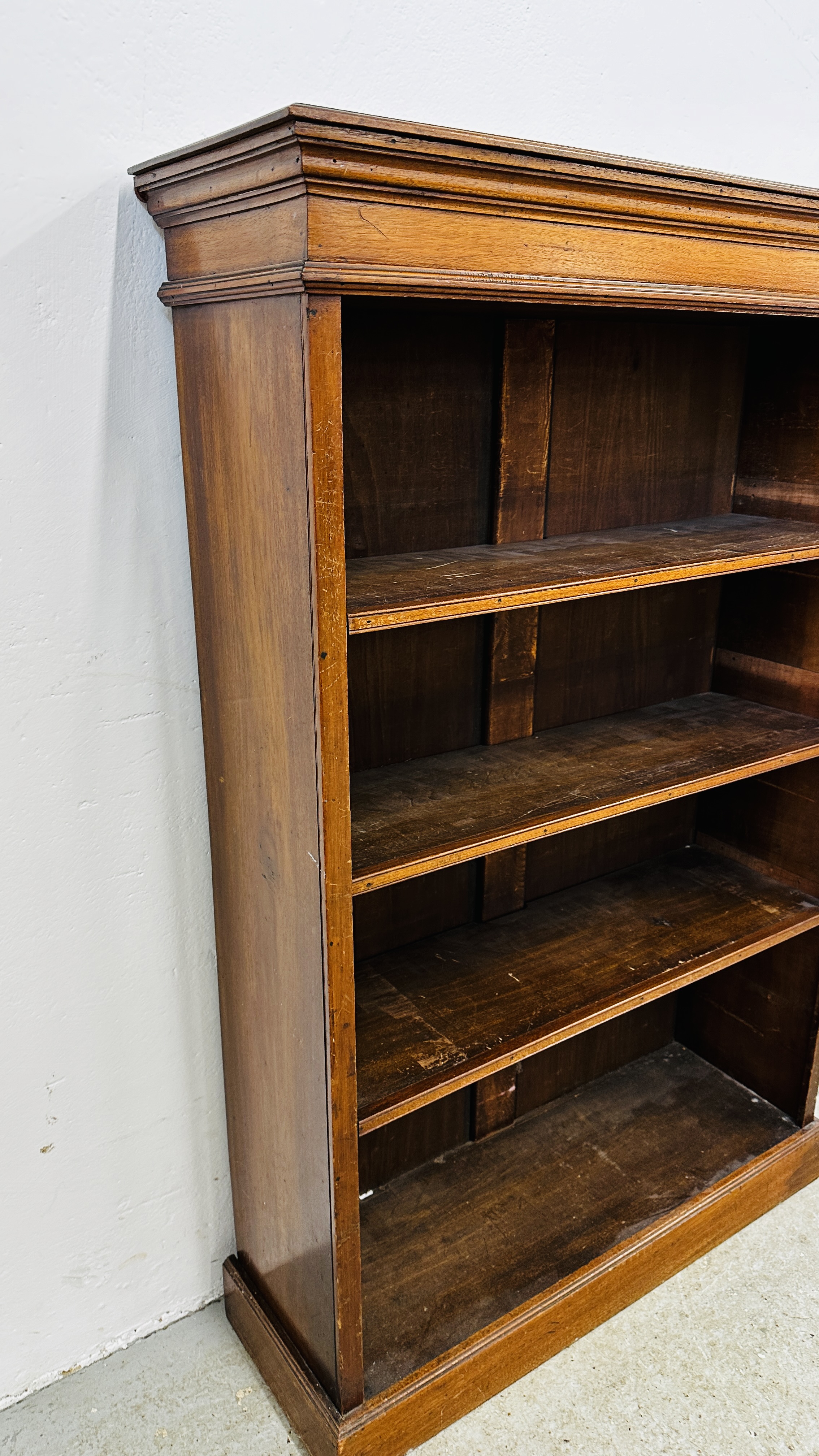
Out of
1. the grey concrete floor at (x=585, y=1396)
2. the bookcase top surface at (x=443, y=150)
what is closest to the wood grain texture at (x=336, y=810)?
the bookcase top surface at (x=443, y=150)

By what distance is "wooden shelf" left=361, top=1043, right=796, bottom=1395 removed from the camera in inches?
64.2

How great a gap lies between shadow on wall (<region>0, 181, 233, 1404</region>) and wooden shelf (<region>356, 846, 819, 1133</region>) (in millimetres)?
339

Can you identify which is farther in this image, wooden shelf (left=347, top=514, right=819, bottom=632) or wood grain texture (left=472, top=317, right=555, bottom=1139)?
wood grain texture (left=472, top=317, right=555, bottom=1139)

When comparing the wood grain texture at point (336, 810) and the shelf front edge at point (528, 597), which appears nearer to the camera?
the wood grain texture at point (336, 810)

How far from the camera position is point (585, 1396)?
1.61 meters

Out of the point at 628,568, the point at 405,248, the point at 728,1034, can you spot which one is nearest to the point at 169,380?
the point at 405,248

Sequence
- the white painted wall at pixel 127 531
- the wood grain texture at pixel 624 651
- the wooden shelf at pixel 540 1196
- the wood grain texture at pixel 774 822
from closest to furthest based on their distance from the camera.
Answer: the white painted wall at pixel 127 531
the wooden shelf at pixel 540 1196
the wood grain texture at pixel 624 651
the wood grain texture at pixel 774 822

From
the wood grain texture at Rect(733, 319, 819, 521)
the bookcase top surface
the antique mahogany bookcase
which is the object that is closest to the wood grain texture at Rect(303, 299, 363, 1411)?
the antique mahogany bookcase

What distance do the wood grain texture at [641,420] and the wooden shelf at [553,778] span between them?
0.36 m

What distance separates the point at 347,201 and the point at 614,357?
815mm

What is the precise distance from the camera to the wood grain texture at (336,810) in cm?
103

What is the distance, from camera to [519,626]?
169 centimetres

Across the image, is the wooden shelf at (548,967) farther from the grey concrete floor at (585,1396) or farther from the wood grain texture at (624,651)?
the grey concrete floor at (585,1396)

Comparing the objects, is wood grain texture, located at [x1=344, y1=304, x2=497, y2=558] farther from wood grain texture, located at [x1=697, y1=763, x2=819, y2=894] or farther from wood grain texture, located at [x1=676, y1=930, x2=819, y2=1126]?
wood grain texture, located at [x1=676, y1=930, x2=819, y2=1126]
